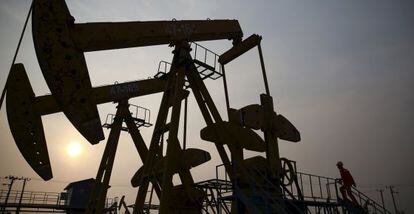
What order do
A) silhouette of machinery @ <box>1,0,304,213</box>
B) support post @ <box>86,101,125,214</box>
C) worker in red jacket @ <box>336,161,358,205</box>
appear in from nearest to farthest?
silhouette of machinery @ <box>1,0,304,213</box>, worker in red jacket @ <box>336,161,358,205</box>, support post @ <box>86,101,125,214</box>

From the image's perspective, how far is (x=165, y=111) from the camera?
939 cm

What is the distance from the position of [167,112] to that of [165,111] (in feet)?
0.26

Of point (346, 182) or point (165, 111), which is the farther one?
point (346, 182)

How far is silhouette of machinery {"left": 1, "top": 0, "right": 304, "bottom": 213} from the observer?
17.2 ft

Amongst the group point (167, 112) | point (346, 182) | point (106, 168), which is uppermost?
point (167, 112)

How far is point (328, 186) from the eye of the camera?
1071cm

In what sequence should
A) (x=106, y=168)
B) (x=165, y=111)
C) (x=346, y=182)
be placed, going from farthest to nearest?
1. (x=106, y=168)
2. (x=346, y=182)
3. (x=165, y=111)

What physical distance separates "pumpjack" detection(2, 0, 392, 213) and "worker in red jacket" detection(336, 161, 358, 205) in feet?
5.62

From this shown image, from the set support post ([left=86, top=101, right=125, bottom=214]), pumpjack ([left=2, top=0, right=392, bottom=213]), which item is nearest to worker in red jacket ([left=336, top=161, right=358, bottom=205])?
pumpjack ([left=2, top=0, right=392, bottom=213])

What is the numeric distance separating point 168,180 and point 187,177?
15.6 ft

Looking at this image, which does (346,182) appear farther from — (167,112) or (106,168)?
(106,168)

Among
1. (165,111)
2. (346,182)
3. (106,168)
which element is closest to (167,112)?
(165,111)

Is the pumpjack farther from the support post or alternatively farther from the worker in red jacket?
the worker in red jacket

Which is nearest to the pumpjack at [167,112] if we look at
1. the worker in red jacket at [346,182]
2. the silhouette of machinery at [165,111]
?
the silhouette of machinery at [165,111]
